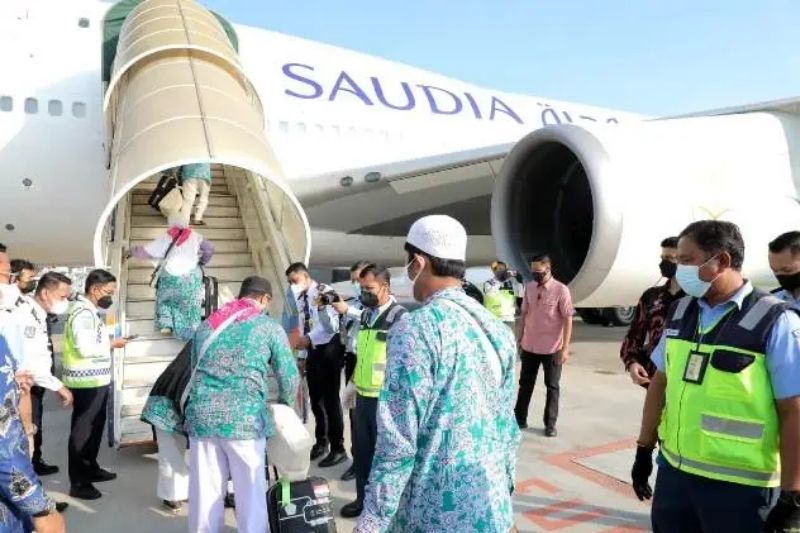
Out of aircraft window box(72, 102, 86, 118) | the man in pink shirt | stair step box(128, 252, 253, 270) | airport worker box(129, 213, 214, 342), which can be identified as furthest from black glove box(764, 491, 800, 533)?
aircraft window box(72, 102, 86, 118)

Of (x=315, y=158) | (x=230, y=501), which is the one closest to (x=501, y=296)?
(x=315, y=158)

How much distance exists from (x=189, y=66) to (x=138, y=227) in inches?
64.0

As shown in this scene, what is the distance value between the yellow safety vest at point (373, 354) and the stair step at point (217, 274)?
2878 mm

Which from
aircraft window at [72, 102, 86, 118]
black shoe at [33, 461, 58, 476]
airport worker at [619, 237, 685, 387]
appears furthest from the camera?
aircraft window at [72, 102, 86, 118]

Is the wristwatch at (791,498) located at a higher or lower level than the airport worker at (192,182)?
lower

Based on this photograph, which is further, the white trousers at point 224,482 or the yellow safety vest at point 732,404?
the white trousers at point 224,482

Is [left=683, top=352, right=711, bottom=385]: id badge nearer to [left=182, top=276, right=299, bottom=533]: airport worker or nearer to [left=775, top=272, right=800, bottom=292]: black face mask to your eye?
[left=775, top=272, right=800, bottom=292]: black face mask

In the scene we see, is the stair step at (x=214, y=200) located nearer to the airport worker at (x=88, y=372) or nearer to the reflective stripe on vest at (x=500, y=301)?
the airport worker at (x=88, y=372)

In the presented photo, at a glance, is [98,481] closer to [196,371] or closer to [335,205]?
[196,371]

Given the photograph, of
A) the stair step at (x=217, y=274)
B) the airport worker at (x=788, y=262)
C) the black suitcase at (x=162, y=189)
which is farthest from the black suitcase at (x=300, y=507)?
the black suitcase at (x=162, y=189)

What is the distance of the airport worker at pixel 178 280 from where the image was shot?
474cm

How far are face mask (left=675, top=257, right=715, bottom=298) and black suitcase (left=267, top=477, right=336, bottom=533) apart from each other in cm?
157

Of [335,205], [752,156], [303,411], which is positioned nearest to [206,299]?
[303,411]

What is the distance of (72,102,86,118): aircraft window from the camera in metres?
6.62
